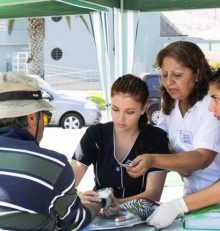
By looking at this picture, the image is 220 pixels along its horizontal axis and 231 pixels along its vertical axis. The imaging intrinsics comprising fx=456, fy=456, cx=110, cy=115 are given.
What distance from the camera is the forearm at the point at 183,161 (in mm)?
1720

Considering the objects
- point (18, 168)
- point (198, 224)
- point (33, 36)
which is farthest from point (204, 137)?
point (33, 36)

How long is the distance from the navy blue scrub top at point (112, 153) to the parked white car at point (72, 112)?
811cm

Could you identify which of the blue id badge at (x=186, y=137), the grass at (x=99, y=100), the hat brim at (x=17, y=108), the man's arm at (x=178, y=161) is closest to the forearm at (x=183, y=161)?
the man's arm at (x=178, y=161)

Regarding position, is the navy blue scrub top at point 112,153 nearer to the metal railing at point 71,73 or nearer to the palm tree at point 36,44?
the palm tree at point 36,44

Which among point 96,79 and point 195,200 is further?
point 96,79

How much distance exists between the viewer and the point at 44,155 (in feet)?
4.08

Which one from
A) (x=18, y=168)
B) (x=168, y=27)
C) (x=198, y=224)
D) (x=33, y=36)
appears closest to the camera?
(x=18, y=168)

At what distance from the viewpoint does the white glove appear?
1.53 metres

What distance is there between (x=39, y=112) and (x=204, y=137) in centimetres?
75

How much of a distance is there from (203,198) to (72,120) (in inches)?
356

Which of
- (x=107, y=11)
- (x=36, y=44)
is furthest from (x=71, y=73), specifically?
(x=107, y=11)

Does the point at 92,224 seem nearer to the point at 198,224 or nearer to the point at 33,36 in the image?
the point at 198,224

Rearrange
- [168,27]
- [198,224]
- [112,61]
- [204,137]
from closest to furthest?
[198,224] → [204,137] → [112,61] → [168,27]

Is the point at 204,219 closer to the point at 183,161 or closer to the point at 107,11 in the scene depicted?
the point at 183,161
